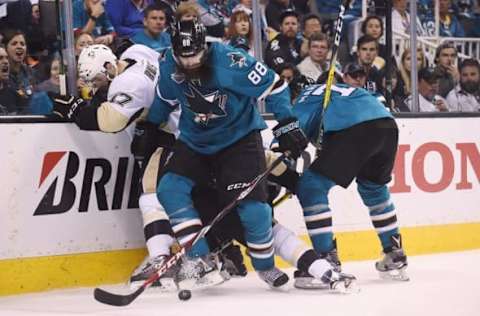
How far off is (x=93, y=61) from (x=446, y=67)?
267 centimetres

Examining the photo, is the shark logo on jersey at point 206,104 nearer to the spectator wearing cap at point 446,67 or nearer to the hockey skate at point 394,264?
the hockey skate at point 394,264

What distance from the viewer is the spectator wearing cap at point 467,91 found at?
20.8 feet

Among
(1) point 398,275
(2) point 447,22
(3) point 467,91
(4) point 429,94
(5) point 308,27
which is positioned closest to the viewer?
(1) point 398,275

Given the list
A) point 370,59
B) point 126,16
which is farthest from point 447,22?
point 126,16

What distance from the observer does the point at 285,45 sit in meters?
5.73

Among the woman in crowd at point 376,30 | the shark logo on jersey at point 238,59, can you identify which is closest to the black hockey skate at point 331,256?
the shark logo on jersey at point 238,59

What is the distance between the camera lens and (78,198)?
15.5 ft

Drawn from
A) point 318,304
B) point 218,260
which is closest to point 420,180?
point 218,260

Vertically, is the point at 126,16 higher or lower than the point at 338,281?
higher

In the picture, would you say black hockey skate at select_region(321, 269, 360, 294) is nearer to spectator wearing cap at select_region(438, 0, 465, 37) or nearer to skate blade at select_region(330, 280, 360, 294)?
skate blade at select_region(330, 280, 360, 294)

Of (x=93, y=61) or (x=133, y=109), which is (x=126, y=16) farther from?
(x=133, y=109)

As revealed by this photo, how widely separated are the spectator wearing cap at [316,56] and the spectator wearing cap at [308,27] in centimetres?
2

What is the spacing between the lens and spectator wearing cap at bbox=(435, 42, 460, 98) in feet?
21.0

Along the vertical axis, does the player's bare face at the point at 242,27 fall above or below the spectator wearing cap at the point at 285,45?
above
